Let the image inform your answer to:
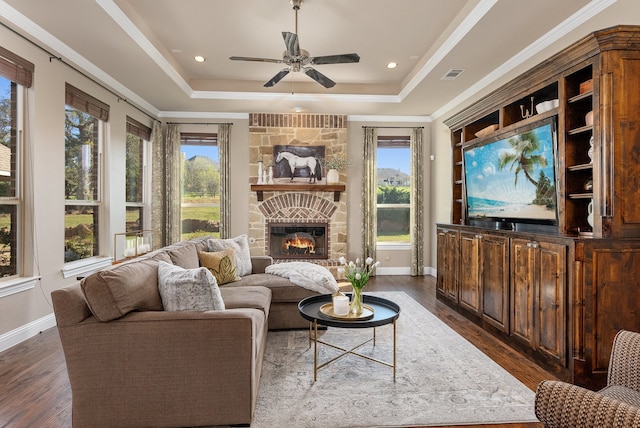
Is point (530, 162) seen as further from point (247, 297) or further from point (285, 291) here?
point (247, 297)

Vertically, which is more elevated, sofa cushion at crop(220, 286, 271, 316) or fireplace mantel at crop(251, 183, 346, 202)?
fireplace mantel at crop(251, 183, 346, 202)

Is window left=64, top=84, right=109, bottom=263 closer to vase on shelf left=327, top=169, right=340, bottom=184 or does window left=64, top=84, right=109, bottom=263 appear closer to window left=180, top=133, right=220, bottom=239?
window left=180, top=133, right=220, bottom=239

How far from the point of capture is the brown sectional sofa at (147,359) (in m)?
1.90

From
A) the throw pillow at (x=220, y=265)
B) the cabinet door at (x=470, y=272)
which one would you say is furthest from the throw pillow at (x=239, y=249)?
the cabinet door at (x=470, y=272)

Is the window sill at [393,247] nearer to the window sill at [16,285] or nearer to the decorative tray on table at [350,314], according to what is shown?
the decorative tray on table at [350,314]

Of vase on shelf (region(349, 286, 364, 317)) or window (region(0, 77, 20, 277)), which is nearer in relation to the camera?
vase on shelf (region(349, 286, 364, 317))

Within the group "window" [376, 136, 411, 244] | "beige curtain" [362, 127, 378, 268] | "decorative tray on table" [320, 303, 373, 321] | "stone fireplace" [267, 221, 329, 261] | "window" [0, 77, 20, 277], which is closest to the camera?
Result: "decorative tray on table" [320, 303, 373, 321]

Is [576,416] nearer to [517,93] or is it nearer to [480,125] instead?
[517,93]

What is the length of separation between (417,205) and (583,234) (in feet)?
12.7

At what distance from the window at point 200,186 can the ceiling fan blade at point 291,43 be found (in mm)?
3563

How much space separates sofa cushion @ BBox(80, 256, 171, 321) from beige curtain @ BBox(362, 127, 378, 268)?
4689 millimetres

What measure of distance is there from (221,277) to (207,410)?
1784 millimetres

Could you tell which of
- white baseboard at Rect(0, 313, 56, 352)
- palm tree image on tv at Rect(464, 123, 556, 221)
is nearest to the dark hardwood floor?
white baseboard at Rect(0, 313, 56, 352)

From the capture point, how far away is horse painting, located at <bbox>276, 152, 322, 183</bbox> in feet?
20.6
